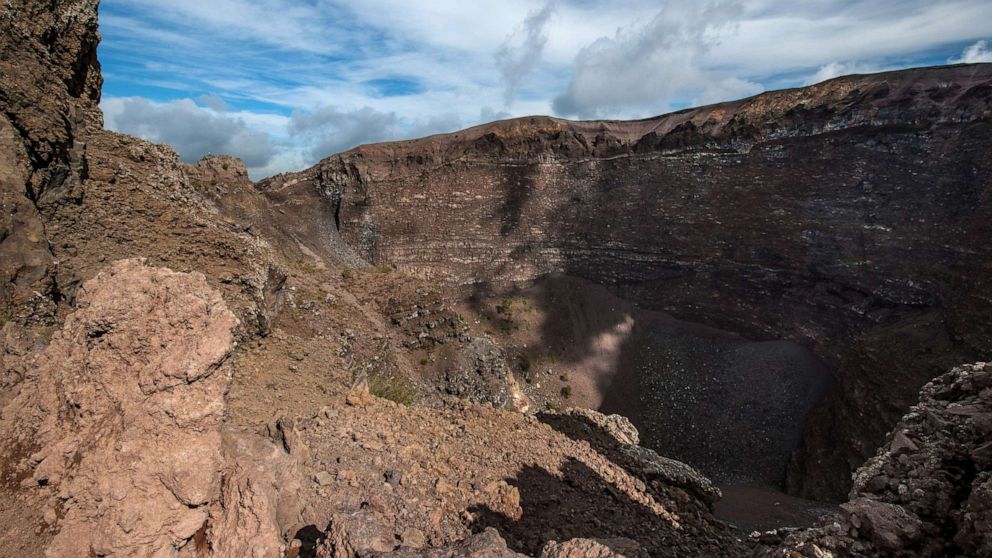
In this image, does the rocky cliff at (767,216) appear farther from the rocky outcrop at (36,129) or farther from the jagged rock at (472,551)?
the rocky outcrop at (36,129)

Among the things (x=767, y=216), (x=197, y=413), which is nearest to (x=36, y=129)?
(x=197, y=413)

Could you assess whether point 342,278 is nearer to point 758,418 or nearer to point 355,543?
point 355,543

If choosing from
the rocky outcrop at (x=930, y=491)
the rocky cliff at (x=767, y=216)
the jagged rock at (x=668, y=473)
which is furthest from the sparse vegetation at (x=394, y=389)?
the rocky cliff at (x=767, y=216)

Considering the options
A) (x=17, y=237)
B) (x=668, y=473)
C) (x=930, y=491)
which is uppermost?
(x=17, y=237)

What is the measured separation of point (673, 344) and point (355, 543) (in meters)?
21.5

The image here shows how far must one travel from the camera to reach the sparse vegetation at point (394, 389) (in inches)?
370

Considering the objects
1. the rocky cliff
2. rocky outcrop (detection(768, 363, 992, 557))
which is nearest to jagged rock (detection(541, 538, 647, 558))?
rocky outcrop (detection(768, 363, 992, 557))

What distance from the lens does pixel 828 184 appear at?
63.1 feet

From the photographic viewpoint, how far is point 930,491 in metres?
3.67

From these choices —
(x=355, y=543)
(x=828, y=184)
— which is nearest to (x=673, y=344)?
→ (x=828, y=184)

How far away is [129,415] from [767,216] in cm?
2273

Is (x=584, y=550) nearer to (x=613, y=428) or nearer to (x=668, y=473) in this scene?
(x=668, y=473)

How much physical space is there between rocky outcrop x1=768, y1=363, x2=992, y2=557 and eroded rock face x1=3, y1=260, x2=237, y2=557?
15.3ft

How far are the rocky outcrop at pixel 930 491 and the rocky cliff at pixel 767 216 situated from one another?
14.6 m
